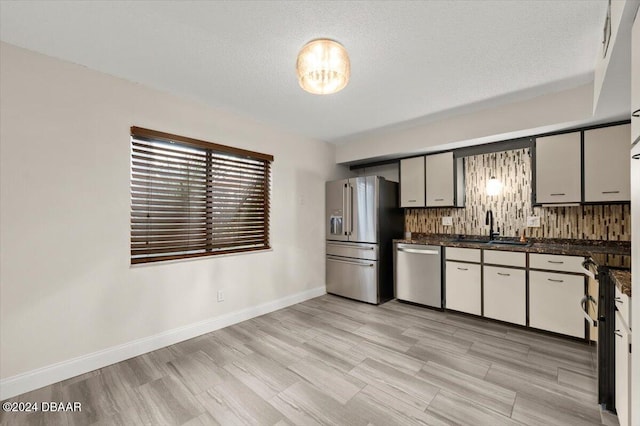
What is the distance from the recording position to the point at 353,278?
4086mm

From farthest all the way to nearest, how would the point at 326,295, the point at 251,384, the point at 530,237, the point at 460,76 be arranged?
1. the point at 326,295
2. the point at 530,237
3. the point at 460,76
4. the point at 251,384

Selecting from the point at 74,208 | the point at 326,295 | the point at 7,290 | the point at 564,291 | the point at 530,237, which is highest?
the point at 74,208

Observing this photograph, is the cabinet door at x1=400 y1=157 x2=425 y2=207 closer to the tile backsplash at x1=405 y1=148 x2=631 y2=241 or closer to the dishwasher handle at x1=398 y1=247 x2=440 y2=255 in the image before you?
the tile backsplash at x1=405 y1=148 x2=631 y2=241

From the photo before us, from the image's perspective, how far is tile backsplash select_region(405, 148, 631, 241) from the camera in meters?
2.91

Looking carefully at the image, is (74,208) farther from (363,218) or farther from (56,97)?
(363,218)

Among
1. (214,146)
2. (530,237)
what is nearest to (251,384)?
(214,146)

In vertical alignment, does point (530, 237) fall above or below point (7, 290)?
above

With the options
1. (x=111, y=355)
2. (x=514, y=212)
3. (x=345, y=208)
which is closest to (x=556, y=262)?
(x=514, y=212)


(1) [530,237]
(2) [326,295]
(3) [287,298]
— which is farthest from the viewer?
(2) [326,295]

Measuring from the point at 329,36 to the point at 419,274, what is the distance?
2.99m

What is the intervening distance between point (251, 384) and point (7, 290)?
1.80 m

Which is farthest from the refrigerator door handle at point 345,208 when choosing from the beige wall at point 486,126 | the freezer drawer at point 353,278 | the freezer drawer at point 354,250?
the beige wall at point 486,126

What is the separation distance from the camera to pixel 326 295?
4.39 metres

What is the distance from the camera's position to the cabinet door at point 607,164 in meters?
2.57
